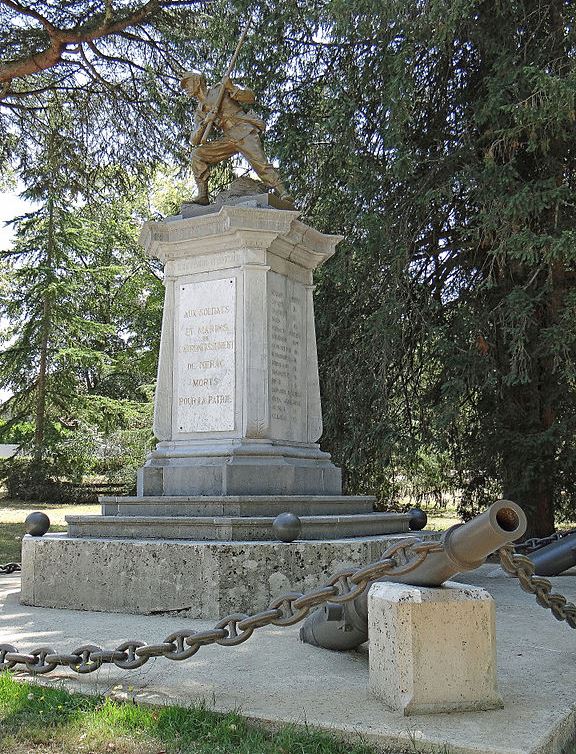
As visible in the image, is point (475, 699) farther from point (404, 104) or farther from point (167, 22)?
point (167, 22)

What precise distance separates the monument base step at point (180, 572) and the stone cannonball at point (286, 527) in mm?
172

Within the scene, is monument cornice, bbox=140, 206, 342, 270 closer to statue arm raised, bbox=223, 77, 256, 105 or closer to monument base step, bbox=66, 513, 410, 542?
statue arm raised, bbox=223, 77, 256, 105

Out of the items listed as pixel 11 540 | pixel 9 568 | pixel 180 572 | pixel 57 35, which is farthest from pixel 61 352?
pixel 180 572

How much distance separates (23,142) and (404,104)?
29.7 feet

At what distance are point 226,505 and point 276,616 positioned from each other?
308 centimetres

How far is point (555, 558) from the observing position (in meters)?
7.94

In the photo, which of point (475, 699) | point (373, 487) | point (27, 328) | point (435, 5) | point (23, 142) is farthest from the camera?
point (27, 328)

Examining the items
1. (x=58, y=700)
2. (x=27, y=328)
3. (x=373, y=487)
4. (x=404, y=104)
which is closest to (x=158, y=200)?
(x=27, y=328)

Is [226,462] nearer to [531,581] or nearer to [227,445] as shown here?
[227,445]

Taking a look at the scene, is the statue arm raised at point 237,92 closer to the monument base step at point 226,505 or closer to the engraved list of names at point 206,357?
the engraved list of names at point 206,357

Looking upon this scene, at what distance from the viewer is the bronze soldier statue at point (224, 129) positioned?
8.69 metres

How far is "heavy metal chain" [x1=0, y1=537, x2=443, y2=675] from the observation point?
11.9ft

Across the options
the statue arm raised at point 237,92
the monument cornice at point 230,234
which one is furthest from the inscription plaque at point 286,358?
the statue arm raised at point 237,92

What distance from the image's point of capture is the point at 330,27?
467 inches
